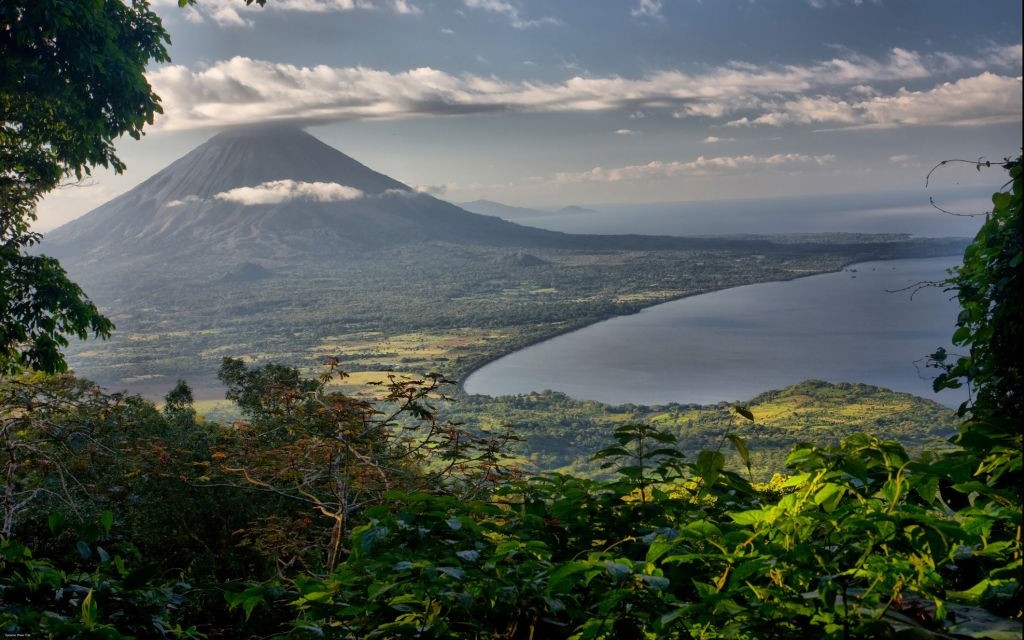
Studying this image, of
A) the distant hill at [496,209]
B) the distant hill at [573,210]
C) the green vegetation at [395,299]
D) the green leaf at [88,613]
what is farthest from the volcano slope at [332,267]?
the distant hill at [573,210]

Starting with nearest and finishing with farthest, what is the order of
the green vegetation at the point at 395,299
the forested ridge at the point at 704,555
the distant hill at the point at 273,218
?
1. the forested ridge at the point at 704,555
2. the green vegetation at the point at 395,299
3. the distant hill at the point at 273,218

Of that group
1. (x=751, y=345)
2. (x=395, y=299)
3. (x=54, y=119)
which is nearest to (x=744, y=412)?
(x=54, y=119)

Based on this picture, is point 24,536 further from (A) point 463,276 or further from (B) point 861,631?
(A) point 463,276

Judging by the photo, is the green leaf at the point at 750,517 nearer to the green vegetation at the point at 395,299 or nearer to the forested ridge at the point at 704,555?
the forested ridge at the point at 704,555

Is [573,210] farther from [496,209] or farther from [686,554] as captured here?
[686,554]

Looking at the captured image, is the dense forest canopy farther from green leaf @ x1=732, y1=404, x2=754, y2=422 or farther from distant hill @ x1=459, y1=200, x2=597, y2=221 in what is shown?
distant hill @ x1=459, y1=200, x2=597, y2=221

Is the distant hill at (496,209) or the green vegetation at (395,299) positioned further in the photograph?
the distant hill at (496,209)
